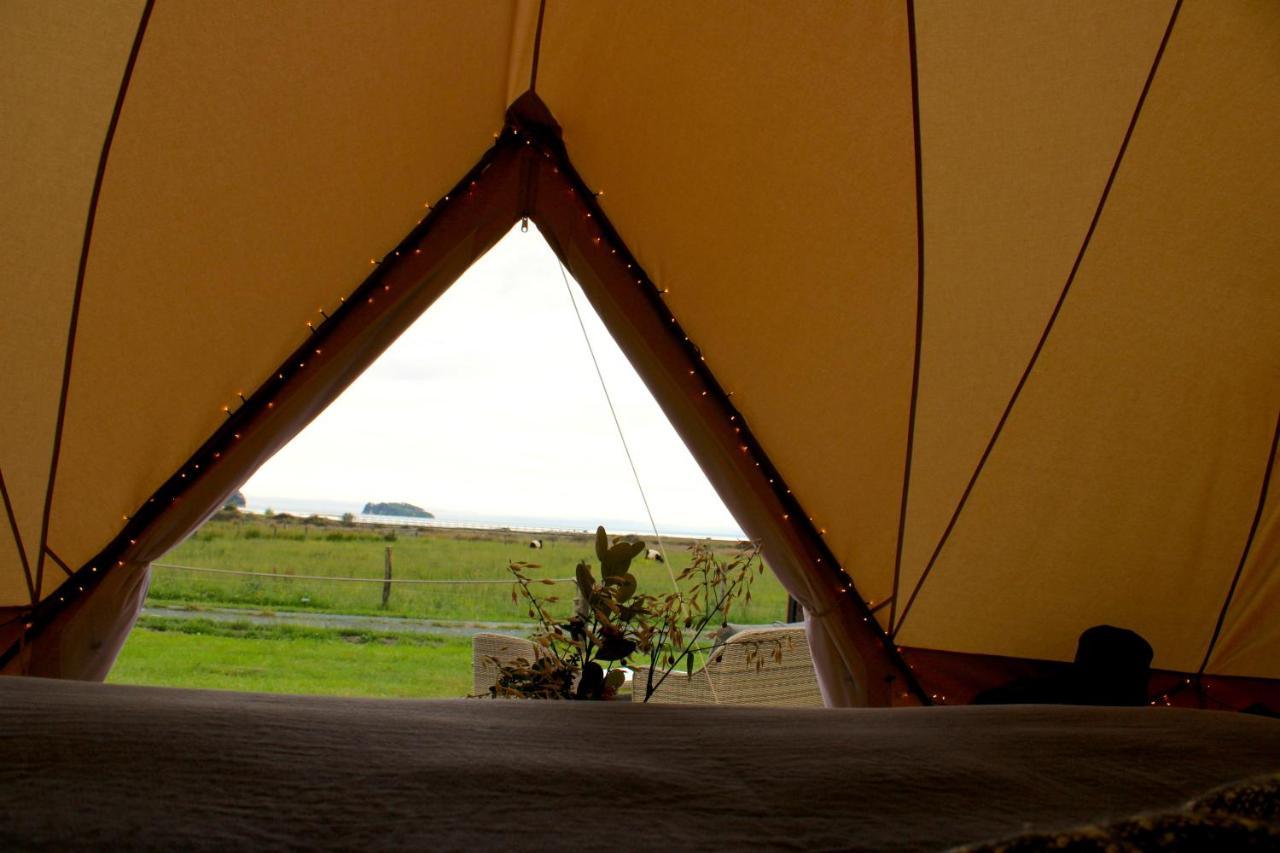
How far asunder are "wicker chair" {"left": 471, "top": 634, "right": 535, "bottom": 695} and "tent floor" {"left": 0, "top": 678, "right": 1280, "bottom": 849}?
2721mm

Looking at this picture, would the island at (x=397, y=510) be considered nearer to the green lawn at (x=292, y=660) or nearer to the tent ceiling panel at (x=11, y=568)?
the green lawn at (x=292, y=660)

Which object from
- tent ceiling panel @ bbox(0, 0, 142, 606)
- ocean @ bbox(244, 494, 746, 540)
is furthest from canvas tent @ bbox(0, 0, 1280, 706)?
ocean @ bbox(244, 494, 746, 540)

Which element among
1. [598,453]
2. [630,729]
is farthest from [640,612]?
[598,453]

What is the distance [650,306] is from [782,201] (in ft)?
2.02

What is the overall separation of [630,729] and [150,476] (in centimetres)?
257

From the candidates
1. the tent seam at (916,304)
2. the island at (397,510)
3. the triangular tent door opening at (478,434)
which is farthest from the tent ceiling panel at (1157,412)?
the island at (397,510)

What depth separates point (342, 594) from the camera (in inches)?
329

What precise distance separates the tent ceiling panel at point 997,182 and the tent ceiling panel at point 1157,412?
9 cm

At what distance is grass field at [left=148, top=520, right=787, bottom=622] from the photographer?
8.19m

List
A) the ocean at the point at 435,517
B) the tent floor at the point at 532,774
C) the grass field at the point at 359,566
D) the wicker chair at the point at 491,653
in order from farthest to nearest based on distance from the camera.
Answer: the ocean at the point at 435,517, the grass field at the point at 359,566, the wicker chair at the point at 491,653, the tent floor at the point at 532,774

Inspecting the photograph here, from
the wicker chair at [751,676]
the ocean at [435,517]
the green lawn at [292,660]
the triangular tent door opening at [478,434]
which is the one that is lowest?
→ the green lawn at [292,660]

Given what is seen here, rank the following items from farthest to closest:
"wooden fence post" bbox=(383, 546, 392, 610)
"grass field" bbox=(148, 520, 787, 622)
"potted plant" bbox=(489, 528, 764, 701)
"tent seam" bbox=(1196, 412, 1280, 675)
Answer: "grass field" bbox=(148, 520, 787, 622)
"wooden fence post" bbox=(383, 546, 392, 610)
"tent seam" bbox=(1196, 412, 1280, 675)
"potted plant" bbox=(489, 528, 764, 701)

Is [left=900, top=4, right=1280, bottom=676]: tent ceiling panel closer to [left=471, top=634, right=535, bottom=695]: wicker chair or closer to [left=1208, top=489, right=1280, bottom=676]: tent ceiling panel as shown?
[left=1208, top=489, right=1280, bottom=676]: tent ceiling panel

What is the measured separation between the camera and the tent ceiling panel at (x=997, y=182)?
117 inches
